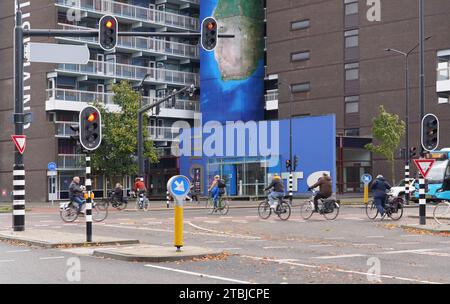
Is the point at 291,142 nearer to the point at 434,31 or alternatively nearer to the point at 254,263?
the point at 434,31

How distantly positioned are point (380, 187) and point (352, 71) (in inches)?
1549

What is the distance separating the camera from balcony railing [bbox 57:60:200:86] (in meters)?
61.2

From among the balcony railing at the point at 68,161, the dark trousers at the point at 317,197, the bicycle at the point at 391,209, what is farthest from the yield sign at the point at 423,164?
the balcony railing at the point at 68,161

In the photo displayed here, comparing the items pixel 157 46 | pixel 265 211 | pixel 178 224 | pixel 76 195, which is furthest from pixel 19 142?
pixel 157 46

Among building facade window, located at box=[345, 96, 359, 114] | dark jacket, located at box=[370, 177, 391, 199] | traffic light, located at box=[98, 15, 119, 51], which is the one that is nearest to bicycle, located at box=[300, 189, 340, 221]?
dark jacket, located at box=[370, 177, 391, 199]

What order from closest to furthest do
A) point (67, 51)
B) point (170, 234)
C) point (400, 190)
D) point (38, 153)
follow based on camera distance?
point (67, 51) < point (170, 234) < point (400, 190) < point (38, 153)

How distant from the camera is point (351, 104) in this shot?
2493 inches

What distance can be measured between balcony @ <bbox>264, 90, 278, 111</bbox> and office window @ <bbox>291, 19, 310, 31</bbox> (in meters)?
6.73

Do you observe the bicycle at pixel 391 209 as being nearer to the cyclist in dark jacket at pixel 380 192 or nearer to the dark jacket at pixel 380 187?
the cyclist in dark jacket at pixel 380 192

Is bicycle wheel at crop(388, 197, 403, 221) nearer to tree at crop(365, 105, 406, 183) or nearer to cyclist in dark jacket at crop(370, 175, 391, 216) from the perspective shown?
cyclist in dark jacket at crop(370, 175, 391, 216)

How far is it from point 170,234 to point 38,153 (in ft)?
142

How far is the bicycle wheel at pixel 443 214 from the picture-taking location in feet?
74.1

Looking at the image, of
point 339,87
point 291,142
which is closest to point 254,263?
point 291,142
